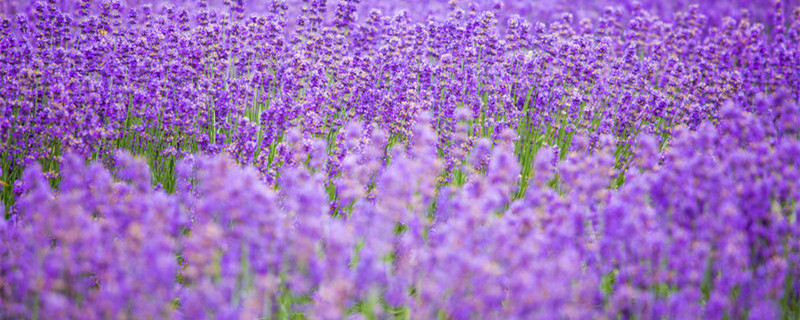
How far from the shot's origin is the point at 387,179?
1961 mm

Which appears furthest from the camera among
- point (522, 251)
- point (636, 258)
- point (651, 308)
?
point (636, 258)

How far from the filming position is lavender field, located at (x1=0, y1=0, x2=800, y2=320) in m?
1.76

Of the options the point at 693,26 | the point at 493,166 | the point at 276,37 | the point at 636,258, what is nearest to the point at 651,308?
the point at 636,258

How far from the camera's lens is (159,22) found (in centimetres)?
454

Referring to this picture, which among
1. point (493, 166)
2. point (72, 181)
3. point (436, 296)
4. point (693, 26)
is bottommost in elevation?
point (436, 296)

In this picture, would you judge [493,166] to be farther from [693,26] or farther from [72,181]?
[693,26]

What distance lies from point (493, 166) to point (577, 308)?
58 centimetres

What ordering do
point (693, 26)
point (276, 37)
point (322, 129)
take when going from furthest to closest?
1. point (693, 26)
2. point (276, 37)
3. point (322, 129)

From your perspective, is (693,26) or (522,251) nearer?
(522,251)

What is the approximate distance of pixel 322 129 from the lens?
375cm

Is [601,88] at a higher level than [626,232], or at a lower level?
higher

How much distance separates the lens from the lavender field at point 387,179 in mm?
1765

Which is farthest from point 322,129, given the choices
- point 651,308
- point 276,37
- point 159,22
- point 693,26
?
point 693,26

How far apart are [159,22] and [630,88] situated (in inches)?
150
